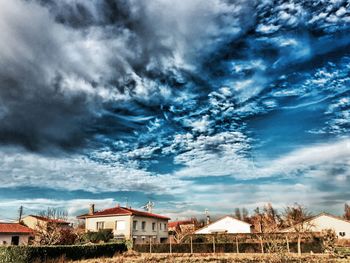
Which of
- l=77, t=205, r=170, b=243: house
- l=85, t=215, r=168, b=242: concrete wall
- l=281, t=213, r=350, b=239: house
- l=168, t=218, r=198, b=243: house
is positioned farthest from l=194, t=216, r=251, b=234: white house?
l=281, t=213, r=350, b=239: house

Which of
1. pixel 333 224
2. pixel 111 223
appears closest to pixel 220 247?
pixel 111 223

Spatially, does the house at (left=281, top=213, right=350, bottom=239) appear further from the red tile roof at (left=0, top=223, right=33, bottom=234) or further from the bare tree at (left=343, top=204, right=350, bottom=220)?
the bare tree at (left=343, top=204, right=350, bottom=220)

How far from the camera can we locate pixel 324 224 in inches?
2039

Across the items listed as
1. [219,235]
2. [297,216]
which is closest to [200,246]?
[219,235]

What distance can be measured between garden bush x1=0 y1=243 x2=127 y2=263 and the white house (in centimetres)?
2408

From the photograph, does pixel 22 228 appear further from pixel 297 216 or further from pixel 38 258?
pixel 297 216

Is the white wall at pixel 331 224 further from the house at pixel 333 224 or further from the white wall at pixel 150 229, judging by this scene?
the white wall at pixel 150 229

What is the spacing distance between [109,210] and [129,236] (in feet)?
21.0

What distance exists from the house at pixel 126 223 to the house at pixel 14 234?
29.4ft

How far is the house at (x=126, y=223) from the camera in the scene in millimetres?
42125

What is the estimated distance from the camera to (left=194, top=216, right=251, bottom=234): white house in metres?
48.8

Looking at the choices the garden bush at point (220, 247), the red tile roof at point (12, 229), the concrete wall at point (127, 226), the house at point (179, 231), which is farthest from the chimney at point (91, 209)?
the garden bush at point (220, 247)

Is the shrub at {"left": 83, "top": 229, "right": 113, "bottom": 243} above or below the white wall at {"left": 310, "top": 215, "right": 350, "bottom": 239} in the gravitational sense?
below

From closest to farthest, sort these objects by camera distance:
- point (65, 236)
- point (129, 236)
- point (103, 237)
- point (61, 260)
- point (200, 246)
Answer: point (61, 260) → point (200, 246) → point (65, 236) → point (103, 237) → point (129, 236)
